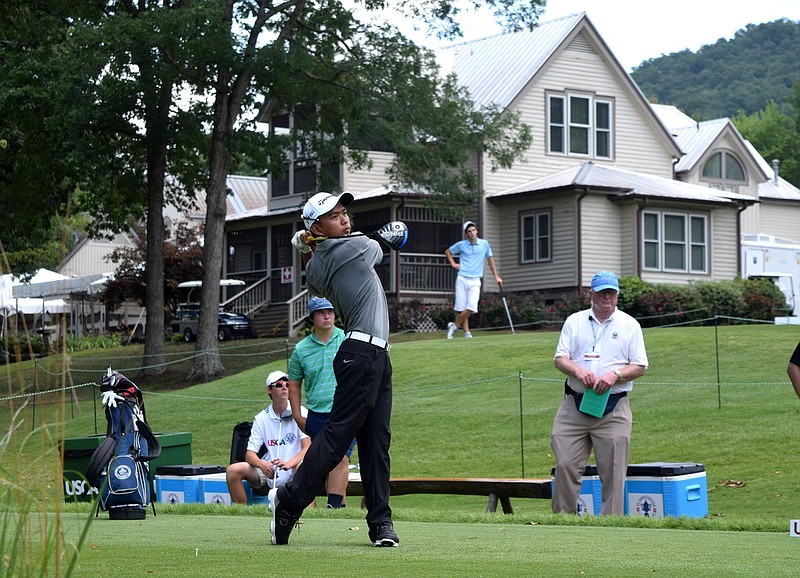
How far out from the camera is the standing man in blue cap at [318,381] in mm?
11945

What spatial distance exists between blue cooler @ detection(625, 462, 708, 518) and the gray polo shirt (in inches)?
174

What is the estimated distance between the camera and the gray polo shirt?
788 centimetres

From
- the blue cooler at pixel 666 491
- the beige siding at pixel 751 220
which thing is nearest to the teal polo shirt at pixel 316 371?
the blue cooler at pixel 666 491

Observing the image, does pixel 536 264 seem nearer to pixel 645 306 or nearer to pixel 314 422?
pixel 645 306

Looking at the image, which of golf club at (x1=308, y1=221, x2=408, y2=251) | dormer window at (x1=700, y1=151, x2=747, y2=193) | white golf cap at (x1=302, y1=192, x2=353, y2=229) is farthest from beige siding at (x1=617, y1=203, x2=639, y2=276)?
white golf cap at (x1=302, y1=192, x2=353, y2=229)

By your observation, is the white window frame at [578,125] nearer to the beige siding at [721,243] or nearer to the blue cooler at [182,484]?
the beige siding at [721,243]

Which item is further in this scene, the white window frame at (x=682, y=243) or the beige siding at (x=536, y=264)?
the white window frame at (x=682, y=243)

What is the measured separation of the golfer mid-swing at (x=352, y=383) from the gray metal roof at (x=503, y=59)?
3213 centimetres

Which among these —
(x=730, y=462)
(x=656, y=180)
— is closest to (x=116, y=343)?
(x=656, y=180)

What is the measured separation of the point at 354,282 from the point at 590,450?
4163mm

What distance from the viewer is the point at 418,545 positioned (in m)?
8.01

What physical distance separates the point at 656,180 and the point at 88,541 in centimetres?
3511

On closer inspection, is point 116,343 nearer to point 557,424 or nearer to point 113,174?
point 113,174

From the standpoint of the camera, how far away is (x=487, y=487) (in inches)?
502
